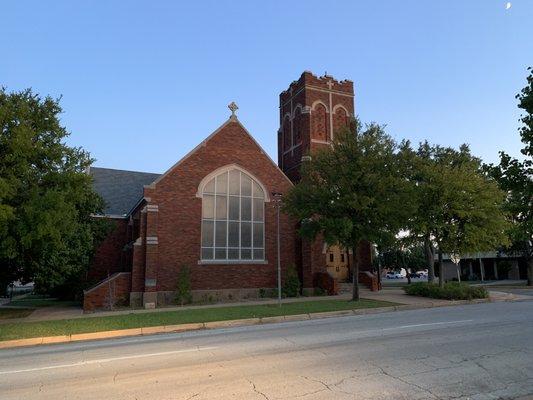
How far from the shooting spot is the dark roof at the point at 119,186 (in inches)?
1213

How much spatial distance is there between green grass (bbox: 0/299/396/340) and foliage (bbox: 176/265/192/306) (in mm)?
4562

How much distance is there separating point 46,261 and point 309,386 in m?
17.4

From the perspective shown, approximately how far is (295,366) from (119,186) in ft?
93.3

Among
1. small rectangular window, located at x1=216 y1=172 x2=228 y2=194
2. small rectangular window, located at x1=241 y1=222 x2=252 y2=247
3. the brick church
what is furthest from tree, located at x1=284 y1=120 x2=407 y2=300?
small rectangular window, located at x1=216 y1=172 x2=228 y2=194

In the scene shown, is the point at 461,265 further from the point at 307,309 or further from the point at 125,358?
the point at 125,358

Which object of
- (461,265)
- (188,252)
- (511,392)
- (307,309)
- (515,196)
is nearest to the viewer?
(511,392)

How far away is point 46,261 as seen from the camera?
66.5ft

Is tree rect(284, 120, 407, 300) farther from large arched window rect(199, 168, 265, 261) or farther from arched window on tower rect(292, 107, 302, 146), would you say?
arched window on tower rect(292, 107, 302, 146)

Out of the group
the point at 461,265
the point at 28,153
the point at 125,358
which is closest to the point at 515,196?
the point at 125,358

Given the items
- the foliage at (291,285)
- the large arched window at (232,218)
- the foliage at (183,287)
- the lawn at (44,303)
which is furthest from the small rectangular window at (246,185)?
the lawn at (44,303)

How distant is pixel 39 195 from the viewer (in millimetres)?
17594

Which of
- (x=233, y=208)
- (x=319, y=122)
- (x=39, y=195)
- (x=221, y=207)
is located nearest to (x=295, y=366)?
(x=39, y=195)

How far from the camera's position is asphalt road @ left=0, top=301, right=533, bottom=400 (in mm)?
6094

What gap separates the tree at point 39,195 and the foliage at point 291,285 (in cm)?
1074
